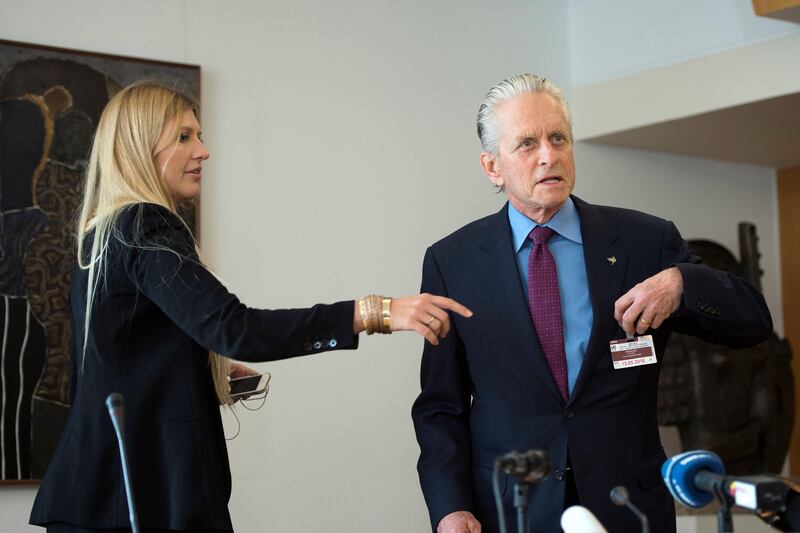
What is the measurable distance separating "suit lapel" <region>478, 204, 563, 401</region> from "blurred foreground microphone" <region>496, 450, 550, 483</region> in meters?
0.81

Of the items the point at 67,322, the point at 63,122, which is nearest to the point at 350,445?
the point at 67,322

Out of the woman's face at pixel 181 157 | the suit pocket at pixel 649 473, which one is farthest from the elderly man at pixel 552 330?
the woman's face at pixel 181 157

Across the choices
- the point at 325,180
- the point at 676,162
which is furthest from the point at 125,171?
the point at 676,162

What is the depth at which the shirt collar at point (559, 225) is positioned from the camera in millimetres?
2756

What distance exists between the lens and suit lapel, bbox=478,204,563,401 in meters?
2.58

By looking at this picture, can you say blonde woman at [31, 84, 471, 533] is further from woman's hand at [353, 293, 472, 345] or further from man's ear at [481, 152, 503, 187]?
man's ear at [481, 152, 503, 187]

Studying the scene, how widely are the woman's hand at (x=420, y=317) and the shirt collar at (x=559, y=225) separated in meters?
0.55

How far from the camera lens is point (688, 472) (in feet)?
5.85

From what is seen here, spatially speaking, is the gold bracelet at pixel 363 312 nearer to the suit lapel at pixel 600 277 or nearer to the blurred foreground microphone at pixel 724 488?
the suit lapel at pixel 600 277

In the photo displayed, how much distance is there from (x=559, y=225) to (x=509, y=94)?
0.40 m

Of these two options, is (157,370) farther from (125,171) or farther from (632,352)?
(632,352)

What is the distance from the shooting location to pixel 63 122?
173 inches

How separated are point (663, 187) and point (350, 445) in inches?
114

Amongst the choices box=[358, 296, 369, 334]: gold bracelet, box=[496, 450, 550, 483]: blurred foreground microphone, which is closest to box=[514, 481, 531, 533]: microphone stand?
box=[496, 450, 550, 483]: blurred foreground microphone
